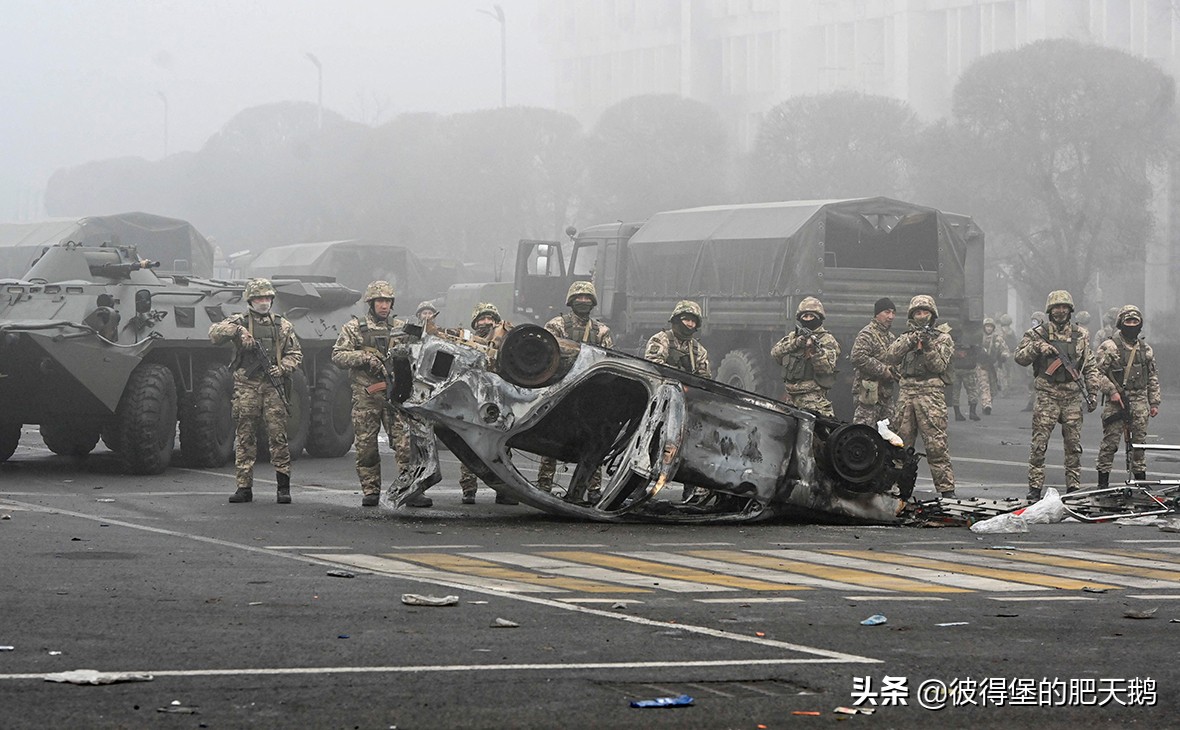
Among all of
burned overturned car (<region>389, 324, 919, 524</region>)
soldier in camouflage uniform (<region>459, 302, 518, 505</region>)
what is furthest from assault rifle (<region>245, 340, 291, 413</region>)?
burned overturned car (<region>389, 324, 919, 524</region>)

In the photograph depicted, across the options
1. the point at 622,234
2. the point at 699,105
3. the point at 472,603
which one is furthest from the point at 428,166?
the point at 472,603

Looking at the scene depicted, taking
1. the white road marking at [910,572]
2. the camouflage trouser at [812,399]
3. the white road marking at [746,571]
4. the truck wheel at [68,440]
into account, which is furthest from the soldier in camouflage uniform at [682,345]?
the truck wheel at [68,440]

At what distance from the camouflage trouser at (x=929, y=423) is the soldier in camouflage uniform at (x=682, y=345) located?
5.98ft

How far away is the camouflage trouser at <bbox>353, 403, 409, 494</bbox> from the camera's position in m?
14.6

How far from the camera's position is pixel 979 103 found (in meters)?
53.0

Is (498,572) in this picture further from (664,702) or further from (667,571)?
(664,702)

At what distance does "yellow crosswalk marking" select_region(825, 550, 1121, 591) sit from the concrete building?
42235mm

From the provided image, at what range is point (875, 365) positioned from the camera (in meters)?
16.5

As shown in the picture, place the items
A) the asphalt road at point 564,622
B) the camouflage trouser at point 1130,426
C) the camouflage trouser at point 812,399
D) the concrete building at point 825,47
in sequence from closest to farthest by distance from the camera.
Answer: the asphalt road at point 564,622
the camouflage trouser at point 812,399
the camouflage trouser at point 1130,426
the concrete building at point 825,47

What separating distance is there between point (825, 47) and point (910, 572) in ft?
243

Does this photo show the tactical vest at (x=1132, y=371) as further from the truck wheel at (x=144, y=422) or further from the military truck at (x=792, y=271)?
the truck wheel at (x=144, y=422)

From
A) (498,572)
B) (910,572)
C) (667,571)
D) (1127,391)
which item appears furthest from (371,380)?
(1127,391)

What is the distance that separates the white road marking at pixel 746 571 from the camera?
9.78 meters

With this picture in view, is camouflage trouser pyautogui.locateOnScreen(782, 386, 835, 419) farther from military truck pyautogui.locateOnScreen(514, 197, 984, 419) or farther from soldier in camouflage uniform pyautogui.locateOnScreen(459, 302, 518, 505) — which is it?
military truck pyautogui.locateOnScreen(514, 197, 984, 419)
